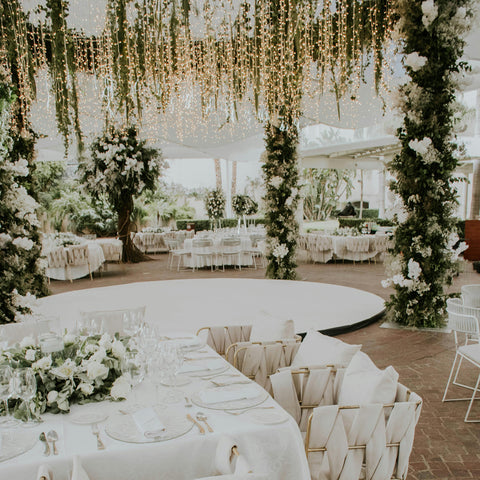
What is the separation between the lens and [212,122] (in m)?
10.5

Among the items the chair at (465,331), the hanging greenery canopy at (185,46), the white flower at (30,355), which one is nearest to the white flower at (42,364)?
the white flower at (30,355)

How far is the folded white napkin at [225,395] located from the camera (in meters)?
2.25

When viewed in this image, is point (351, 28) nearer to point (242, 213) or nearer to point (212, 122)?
point (212, 122)

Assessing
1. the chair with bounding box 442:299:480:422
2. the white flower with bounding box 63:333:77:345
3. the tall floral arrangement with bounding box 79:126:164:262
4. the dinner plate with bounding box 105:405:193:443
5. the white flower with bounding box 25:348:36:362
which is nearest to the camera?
the dinner plate with bounding box 105:405:193:443

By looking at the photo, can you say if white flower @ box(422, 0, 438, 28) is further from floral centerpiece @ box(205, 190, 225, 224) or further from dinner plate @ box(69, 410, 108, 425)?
floral centerpiece @ box(205, 190, 225, 224)

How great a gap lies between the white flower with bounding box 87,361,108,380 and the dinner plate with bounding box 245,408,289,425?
75cm

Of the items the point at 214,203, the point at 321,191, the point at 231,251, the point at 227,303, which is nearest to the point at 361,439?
the point at 227,303

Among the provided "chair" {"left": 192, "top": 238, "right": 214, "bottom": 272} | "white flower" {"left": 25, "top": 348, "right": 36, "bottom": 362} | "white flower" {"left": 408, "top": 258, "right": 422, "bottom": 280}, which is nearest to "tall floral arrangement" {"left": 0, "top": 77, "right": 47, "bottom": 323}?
"white flower" {"left": 25, "top": 348, "right": 36, "bottom": 362}

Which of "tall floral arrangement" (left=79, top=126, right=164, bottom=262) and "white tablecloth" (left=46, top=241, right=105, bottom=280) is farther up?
"tall floral arrangement" (left=79, top=126, right=164, bottom=262)

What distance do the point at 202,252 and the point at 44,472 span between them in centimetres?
991

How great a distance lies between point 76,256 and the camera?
10445 millimetres

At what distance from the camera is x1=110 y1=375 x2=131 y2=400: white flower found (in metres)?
2.29

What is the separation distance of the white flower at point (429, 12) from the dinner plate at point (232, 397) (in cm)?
494

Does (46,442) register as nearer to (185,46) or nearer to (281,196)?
(185,46)
